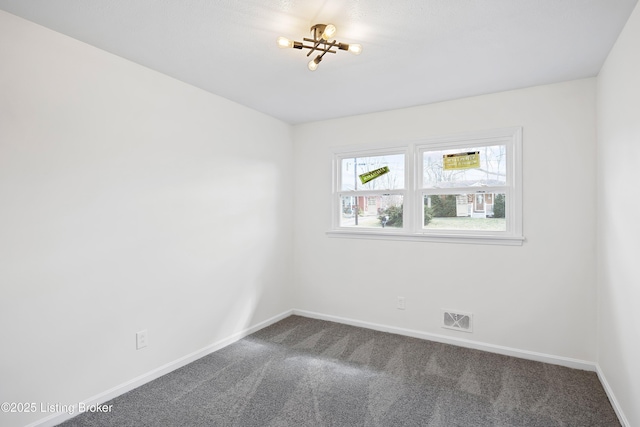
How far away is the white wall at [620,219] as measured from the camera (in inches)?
72.7

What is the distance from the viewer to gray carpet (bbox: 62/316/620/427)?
7.02 ft

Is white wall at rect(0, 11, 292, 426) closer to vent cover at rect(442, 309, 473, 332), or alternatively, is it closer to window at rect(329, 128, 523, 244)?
window at rect(329, 128, 523, 244)

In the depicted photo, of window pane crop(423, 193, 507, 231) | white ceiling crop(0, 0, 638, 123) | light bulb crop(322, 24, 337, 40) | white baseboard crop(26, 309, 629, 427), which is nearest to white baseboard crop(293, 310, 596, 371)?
white baseboard crop(26, 309, 629, 427)

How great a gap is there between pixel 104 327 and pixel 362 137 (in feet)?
9.73

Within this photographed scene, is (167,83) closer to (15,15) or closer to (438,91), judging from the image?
(15,15)

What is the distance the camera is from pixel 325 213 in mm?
4066

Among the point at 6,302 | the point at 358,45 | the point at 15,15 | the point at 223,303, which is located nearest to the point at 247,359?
the point at 223,303

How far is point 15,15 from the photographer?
1914 millimetres

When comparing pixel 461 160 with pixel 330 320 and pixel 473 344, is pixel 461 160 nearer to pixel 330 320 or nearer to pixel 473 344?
pixel 473 344

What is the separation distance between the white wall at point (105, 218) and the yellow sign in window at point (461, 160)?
206cm

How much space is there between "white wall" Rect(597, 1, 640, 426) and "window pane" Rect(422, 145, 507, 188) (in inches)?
29.3

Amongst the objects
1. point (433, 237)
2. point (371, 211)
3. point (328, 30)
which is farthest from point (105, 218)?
point (433, 237)

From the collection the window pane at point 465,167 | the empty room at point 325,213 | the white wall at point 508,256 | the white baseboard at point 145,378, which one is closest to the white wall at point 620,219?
the empty room at point 325,213

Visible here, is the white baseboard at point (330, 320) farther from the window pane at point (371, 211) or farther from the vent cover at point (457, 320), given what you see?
the window pane at point (371, 211)
